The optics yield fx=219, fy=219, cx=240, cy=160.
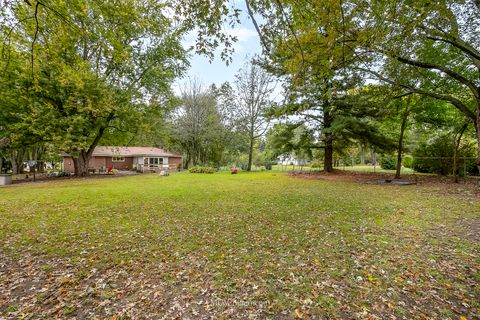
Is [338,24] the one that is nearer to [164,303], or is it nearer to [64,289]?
[164,303]

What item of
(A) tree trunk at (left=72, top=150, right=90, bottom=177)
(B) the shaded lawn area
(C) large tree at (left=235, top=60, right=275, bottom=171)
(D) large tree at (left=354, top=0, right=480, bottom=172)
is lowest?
(B) the shaded lawn area

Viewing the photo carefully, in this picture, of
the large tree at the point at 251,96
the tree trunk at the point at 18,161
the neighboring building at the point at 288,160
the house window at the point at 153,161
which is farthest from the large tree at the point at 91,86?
the tree trunk at the point at 18,161

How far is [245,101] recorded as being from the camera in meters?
23.9

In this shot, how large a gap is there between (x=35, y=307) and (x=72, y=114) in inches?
711

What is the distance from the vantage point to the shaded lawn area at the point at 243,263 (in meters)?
2.63

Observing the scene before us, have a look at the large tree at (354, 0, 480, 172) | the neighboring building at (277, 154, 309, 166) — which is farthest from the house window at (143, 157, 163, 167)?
the large tree at (354, 0, 480, 172)

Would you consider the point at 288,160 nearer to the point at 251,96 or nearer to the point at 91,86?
the point at 251,96

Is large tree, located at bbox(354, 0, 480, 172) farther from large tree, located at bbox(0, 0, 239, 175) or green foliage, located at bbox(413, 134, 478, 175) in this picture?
large tree, located at bbox(0, 0, 239, 175)

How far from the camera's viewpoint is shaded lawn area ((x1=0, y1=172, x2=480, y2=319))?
2627mm

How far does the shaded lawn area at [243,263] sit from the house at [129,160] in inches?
863

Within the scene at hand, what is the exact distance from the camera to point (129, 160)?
30.3 meters

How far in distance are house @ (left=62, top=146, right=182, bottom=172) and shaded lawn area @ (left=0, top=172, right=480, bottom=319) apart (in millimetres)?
21914

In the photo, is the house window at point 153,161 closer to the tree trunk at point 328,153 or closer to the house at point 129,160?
the house at point 129,160

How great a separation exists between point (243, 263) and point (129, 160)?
1213 inches
